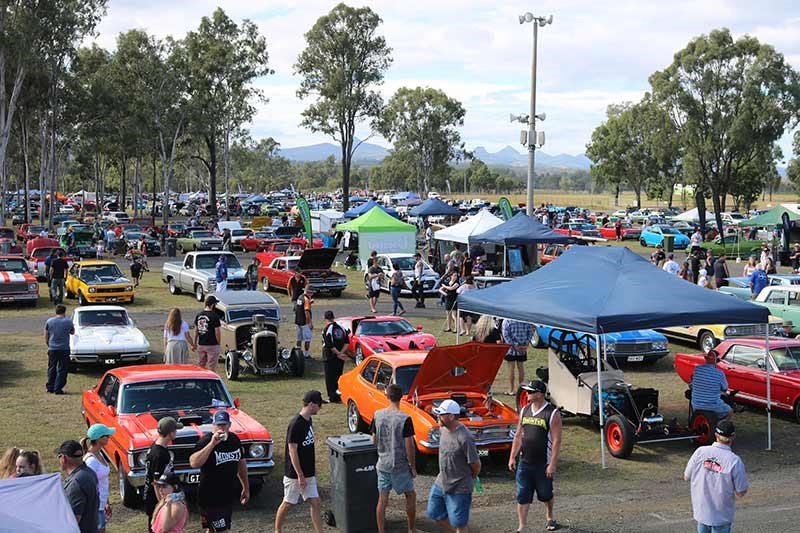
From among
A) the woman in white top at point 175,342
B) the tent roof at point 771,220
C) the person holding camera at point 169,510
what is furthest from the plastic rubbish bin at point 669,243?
the person holding camera at point 169,510

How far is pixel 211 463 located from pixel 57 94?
5661cm

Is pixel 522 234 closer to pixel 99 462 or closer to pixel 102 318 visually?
pixel 102 318

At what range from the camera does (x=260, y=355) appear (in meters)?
18.0

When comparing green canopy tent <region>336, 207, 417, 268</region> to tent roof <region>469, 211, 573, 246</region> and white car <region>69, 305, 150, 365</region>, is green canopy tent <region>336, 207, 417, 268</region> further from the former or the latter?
white car <region>69, 305, 150, 365</region>

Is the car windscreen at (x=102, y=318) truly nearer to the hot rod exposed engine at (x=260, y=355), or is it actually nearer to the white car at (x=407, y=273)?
the hot rod exposed engine at (x=260, y=355)

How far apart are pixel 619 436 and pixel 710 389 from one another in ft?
5.00

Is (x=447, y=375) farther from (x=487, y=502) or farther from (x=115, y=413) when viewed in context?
(x=115, y=413)

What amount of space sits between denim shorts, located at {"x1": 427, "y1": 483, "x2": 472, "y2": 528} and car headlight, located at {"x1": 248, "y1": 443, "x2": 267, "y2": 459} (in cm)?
250

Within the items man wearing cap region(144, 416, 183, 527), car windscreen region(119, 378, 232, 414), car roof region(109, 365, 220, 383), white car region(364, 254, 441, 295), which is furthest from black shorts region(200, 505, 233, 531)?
white car region(364, 254, 441, 295)

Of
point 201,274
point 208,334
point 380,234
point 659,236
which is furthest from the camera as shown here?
point 659,236

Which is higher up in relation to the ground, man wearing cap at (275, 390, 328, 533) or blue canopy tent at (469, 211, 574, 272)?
blue canopy tent at (469, 211, 574, 272)

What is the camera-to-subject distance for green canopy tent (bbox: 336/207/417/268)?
3794 cm

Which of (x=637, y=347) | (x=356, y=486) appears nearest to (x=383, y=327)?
(x=637, y=347)

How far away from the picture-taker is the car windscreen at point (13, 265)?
96.9ft
